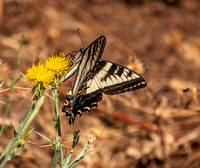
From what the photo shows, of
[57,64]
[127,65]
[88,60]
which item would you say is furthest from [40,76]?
[127,65]

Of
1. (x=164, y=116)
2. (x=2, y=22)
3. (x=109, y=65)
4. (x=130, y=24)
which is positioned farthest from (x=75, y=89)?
(x=130, y=24)

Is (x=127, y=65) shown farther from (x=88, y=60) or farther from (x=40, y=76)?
(x=40, y=76)

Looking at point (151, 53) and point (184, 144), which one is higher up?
point (151, 53)

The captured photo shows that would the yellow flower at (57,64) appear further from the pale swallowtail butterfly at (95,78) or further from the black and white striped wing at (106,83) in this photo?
the black and white striped wing at (106,83)

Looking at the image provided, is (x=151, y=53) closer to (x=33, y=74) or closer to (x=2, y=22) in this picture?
(x=2, y=22)

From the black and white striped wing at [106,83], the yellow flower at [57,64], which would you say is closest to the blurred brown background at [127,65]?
the black and white striped wing at [106,83]
